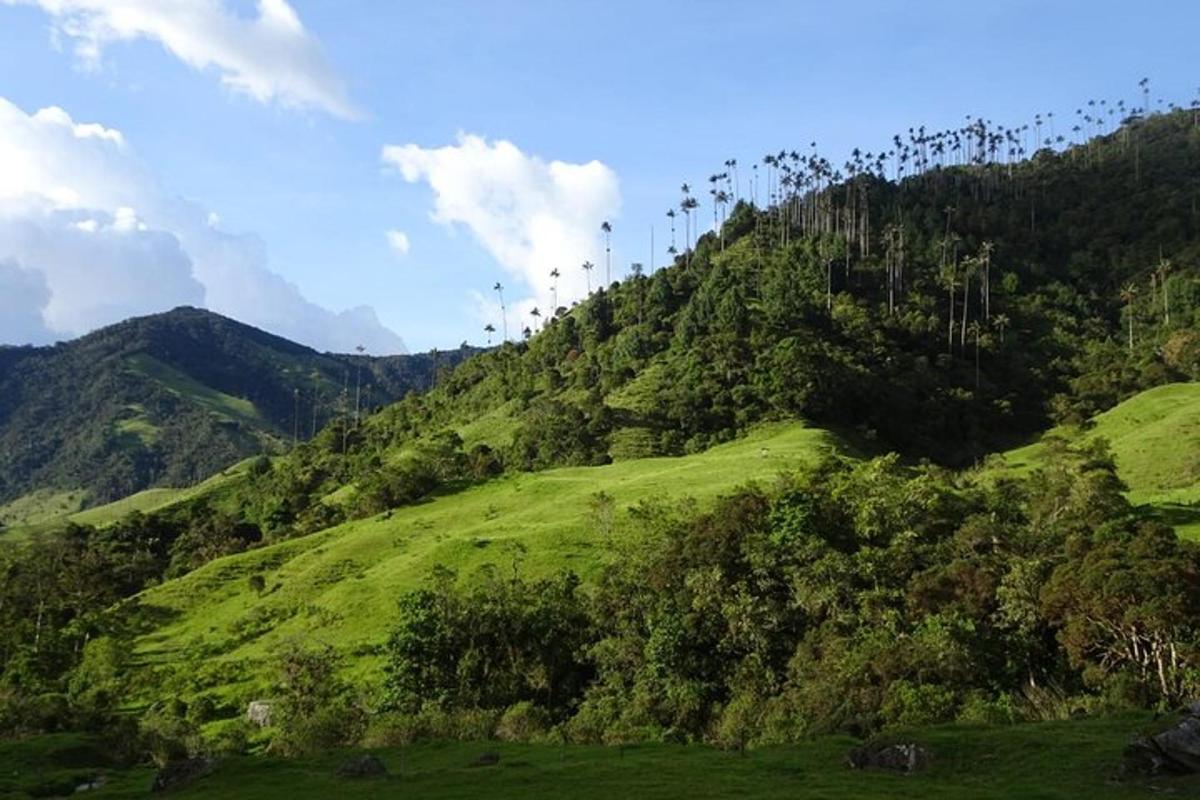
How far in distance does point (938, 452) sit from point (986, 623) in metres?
98.0

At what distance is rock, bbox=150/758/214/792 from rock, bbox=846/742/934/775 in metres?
28.6

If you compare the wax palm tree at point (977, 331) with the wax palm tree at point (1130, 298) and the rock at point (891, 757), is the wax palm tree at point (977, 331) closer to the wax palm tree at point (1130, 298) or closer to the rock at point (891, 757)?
the wax palm tree at point (1130, 298)

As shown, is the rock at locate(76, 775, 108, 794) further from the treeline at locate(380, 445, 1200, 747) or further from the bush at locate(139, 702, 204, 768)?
the treeline at locate(380, 445, 1200, 747)

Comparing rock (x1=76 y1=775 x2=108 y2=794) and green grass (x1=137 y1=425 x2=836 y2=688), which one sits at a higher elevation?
green grass (x1=137 y1=425 x2=836 y2=688)

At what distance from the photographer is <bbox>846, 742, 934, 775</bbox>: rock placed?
33.7 meters

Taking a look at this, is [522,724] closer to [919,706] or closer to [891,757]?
[919,706]

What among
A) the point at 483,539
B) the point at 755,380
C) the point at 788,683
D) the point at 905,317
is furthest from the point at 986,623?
the point at 905,317

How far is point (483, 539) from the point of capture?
326 feet

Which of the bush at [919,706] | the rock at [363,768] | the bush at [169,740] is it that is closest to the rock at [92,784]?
the bush at [169,740]

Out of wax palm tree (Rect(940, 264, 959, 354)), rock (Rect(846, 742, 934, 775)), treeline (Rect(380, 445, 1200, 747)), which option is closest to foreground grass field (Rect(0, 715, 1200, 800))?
rock (Rect(846, 742, 934, 775))

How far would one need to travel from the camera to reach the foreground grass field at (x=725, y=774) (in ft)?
97.9

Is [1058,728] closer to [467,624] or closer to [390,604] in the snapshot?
[467,624]

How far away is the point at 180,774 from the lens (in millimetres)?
42938

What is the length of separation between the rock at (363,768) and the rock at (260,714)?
3386 centimetres
